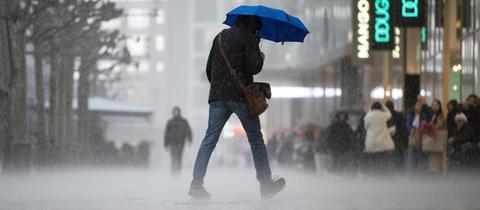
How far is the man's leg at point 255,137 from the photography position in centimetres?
1164

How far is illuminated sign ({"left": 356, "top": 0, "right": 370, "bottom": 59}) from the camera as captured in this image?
3144cm

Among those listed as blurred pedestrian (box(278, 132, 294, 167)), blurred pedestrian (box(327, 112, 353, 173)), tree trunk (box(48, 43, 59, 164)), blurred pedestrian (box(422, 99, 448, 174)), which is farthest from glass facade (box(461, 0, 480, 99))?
blurred pedestrian (box(278, 132, 294, 167))

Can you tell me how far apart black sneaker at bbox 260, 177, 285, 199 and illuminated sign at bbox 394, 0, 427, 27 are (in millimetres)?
16595

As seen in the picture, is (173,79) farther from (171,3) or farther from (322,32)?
(322,32)

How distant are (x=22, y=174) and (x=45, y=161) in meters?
7.60

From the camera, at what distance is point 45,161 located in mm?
32406

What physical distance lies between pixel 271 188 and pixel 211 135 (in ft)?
2.43

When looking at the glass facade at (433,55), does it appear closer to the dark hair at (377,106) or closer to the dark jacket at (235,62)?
the dark hair at (377,106)

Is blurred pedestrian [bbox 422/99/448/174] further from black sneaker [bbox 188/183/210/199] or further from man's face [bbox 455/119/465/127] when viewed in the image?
black sneaker [bbox 188/183/210/199]

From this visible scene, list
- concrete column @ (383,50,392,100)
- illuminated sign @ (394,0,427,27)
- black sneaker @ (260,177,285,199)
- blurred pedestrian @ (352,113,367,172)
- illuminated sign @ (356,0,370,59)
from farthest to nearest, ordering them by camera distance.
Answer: concrete column @ (383,50,392,100) → illuminated sign @ (356,0,370,59) → illuminated sign @ (394,0,427,27) → blurred pedestrian @ (352,113,367,172) → black sneaker @ (260,177,285,199)

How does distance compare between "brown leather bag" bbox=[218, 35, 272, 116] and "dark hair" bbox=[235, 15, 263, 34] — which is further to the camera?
"dark hair" bbox=[235, 15, 263, 34]

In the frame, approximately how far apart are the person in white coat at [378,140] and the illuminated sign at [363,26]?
8.41 metres

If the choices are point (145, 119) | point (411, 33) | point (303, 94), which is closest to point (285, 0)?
point (303, 94)

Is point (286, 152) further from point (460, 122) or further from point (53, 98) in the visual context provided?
point (460, 122)
